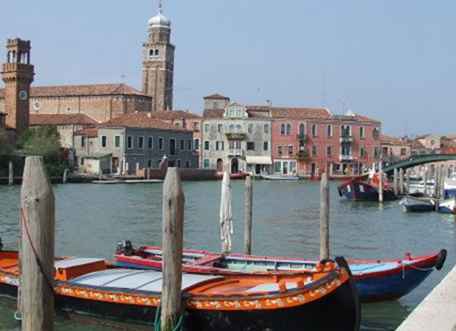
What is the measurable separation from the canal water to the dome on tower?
44.0m

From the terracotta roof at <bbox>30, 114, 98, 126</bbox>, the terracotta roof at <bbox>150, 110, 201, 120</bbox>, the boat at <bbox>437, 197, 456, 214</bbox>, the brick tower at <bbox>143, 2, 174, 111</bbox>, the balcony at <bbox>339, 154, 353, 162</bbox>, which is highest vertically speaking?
the brick tower at <bbox>143, 2, 174, 111</bbox>

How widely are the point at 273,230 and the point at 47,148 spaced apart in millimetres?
28133

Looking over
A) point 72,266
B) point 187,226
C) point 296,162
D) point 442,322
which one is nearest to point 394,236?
point 187,226

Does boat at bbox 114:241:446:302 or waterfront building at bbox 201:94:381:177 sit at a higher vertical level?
waterfront building at bbox 201:94:381:177

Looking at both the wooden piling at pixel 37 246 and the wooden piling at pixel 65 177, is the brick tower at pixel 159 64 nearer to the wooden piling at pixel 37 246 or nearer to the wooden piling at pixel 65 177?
the wooden piling at pixel 65 177

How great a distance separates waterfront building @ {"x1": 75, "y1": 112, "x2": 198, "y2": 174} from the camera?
48.7 meters

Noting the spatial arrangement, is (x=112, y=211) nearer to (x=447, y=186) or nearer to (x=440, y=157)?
(x=447, y=186)

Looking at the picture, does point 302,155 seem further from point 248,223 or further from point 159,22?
point 248,223

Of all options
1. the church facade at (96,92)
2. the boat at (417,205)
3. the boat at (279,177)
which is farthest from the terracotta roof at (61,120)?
the boat at (417,205)

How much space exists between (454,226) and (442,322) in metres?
17.8

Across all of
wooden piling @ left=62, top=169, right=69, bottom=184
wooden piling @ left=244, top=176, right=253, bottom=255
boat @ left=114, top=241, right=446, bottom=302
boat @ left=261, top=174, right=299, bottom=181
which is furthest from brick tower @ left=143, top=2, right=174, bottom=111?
boat @ left=114, top=241, right=446, bottom=302

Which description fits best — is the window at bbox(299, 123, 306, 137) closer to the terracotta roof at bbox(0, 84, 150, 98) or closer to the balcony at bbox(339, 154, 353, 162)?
Result: the balcony at bbox(339, 154, 353, 162)

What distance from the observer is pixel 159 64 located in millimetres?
70375

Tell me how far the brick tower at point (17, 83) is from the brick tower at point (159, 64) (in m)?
19.5
